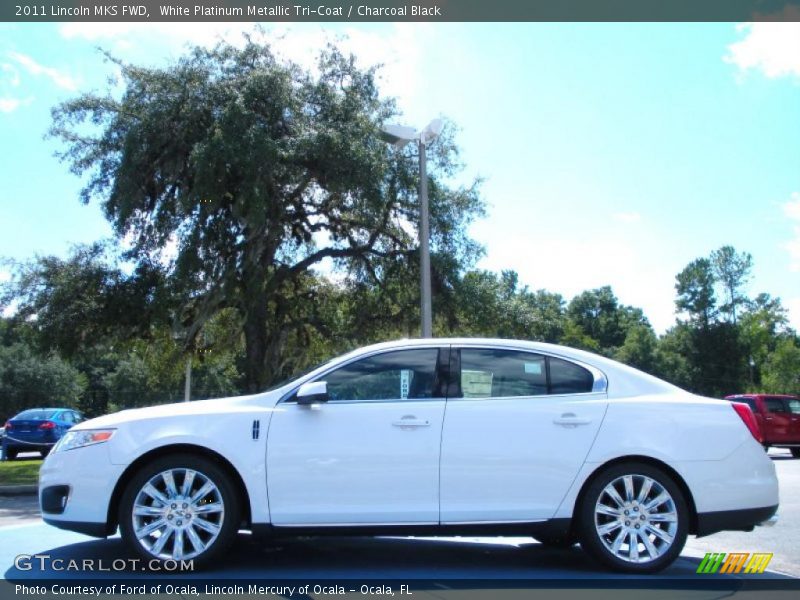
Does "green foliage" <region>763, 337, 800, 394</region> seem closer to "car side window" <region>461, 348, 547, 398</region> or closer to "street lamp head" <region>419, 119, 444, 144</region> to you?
"street lamp head" <region>419, 119, 444, 144</region>

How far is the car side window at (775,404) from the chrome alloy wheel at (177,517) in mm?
18826

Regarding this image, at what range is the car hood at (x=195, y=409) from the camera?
16.9 ft

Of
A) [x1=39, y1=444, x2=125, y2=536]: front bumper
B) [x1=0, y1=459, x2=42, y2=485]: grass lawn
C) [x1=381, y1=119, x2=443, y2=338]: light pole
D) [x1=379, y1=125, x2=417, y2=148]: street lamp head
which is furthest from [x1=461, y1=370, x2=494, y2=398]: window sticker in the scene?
[x1=0, y1=459, x2=42, y2=485]: grass lawn

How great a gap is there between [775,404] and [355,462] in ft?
60.9

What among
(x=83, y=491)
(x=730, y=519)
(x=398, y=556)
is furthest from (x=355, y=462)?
(x=730, y=519)

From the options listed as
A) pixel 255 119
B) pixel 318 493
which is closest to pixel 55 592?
pixel 318 493

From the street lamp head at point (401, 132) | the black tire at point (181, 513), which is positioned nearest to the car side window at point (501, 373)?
the black tire at point (181, 513)

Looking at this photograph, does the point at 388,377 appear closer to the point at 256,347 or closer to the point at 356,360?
the point at 356,360

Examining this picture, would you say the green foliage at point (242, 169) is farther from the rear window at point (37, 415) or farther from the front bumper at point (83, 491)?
the front bumper at point (83, 491)

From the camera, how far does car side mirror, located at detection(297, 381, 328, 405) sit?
5.15 meters

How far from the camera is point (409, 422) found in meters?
5.16

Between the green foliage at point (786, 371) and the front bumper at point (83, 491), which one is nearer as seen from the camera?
the front bumper at point (83, 491)

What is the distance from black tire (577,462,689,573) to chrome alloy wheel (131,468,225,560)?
253 cm

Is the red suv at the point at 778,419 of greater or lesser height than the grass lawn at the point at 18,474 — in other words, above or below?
above
